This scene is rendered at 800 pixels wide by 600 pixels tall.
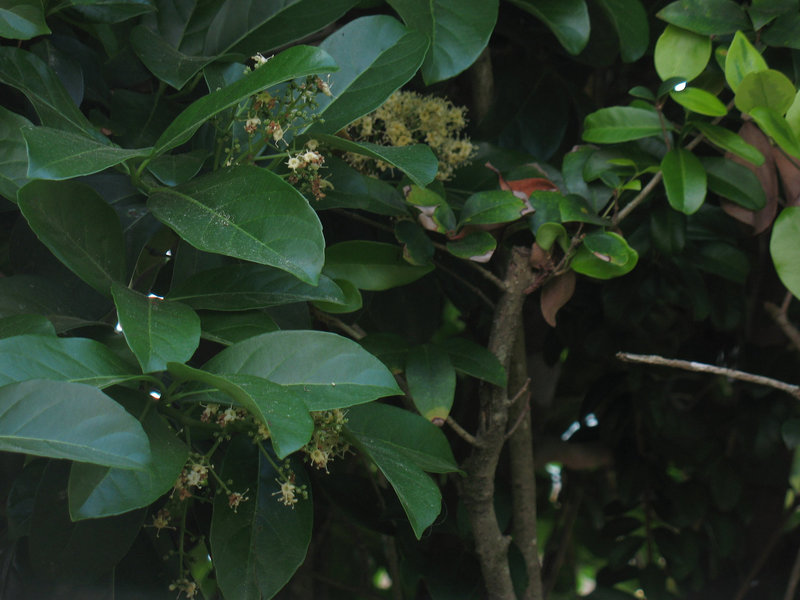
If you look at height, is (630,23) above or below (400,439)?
above

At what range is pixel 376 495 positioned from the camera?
2.99ft

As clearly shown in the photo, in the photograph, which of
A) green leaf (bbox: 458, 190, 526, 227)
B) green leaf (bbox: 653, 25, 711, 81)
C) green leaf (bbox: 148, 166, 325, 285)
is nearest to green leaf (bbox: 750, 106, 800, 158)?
green leaf (bbox: 653, 25, 711, 81)

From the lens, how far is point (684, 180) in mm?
729

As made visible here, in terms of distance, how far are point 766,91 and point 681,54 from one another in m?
0.12

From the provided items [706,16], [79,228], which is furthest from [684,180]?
[79,228]

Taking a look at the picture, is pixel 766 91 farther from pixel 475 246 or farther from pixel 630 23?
pixel 475 246

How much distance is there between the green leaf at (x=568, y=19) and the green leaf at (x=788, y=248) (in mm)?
264

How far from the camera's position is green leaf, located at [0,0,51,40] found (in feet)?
1.91

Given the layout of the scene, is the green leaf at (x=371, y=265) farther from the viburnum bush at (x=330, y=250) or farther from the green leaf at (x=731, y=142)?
the green leaf at (x=731, y=142)

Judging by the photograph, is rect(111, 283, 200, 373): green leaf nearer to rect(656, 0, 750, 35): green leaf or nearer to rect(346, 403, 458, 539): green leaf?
rect(346, 403, 458, 539): green leaf

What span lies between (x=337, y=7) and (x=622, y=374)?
2.47 ft

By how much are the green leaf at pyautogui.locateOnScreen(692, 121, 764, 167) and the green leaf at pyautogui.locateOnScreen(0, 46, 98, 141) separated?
0.55 meters

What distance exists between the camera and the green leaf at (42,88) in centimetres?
57

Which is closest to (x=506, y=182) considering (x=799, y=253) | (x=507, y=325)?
(x=507, y=325)
